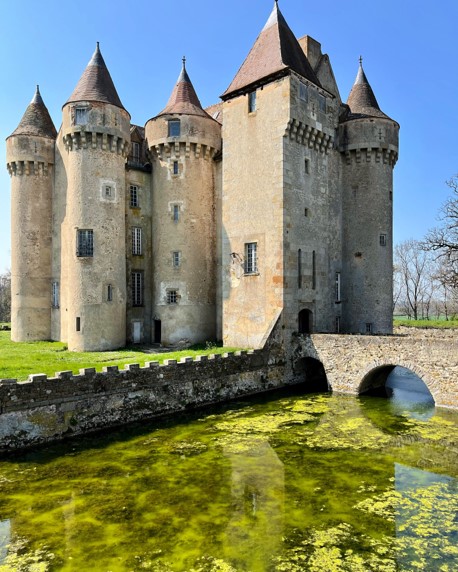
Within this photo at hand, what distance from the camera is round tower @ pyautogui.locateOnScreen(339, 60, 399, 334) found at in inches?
1054

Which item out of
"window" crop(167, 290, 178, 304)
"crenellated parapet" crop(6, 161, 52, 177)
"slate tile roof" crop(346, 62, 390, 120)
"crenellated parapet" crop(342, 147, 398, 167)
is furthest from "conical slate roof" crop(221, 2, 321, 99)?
"crenellated parapet" crop(6, 161, 52, 177)

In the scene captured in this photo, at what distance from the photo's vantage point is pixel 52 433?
43.9 feet

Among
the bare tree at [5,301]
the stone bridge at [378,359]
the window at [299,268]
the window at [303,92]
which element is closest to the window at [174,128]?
the window at [303,92]

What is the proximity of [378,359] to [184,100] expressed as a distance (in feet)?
63.9

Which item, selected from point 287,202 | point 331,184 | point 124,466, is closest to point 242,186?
point 287,202

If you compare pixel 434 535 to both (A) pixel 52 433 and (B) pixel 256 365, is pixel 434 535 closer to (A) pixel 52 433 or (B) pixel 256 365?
(A) pixel 52 433

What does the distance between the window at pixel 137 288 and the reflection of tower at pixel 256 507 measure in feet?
53.2

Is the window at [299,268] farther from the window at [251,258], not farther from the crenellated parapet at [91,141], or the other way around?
the crenellated parapet at [91,141]

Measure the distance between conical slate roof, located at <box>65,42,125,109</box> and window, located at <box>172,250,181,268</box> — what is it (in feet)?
29.6

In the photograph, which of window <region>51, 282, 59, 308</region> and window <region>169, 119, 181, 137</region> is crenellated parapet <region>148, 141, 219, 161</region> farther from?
window <region>51, 282, 59, 308</region>

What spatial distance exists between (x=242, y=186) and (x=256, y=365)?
966 cm

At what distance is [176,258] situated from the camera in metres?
26.7

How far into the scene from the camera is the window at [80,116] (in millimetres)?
24484

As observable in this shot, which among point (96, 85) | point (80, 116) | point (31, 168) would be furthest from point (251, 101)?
point (31, 168)
